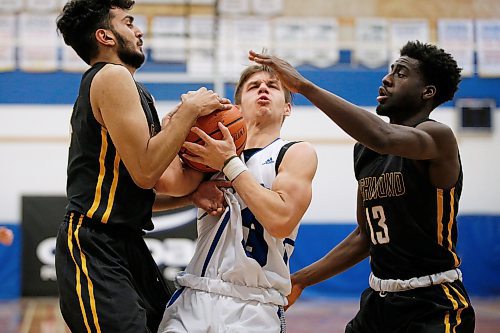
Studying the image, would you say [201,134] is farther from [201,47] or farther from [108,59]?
[201,47]

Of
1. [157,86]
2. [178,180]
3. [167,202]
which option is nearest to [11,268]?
[157,86]

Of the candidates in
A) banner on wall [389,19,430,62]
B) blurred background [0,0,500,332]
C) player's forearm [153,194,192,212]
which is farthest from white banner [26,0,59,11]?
player's forearm [153,194,192,212]

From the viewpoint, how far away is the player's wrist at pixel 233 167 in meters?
→ 3.31

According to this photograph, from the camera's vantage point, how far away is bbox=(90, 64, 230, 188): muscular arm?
3143 millimetres

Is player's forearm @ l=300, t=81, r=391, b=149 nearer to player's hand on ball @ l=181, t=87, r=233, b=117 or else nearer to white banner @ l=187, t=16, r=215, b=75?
player's hand on ball @ l=181, t=87, r=233, b=117

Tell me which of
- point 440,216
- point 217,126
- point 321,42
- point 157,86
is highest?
point 321,42

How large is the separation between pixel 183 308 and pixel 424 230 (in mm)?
1225

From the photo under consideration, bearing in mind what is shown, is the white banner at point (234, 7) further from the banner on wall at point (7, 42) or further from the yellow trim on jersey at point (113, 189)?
the yellow trim on jersey at point (113, 189)

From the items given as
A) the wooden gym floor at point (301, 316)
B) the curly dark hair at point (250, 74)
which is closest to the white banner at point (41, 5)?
the wooden gym floor at point (301, 316)

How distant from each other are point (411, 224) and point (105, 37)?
171 cm

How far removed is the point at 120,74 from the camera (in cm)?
321

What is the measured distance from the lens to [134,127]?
3143 millimetres

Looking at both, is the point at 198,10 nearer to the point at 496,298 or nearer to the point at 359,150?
the point at 496,298

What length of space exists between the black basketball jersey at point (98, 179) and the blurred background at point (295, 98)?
742 cm
